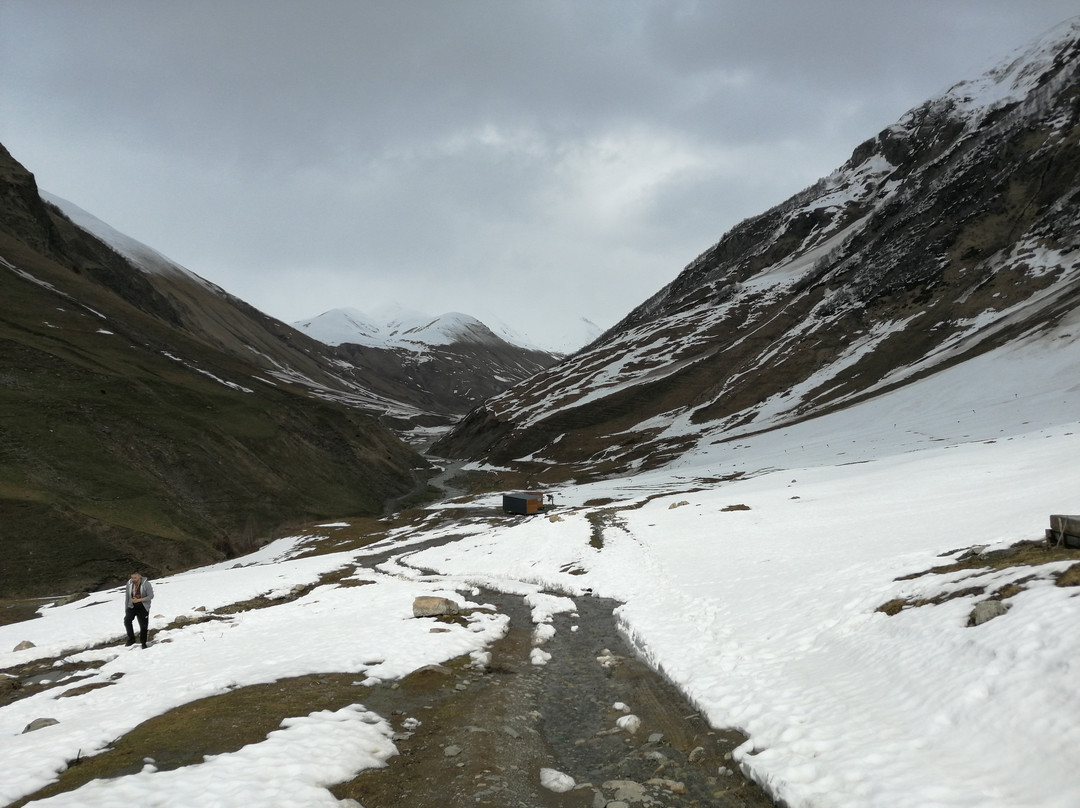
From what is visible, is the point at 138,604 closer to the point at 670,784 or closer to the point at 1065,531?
the point at 670,784

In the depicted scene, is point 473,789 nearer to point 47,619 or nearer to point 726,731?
point 726,731

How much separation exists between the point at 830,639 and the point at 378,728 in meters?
10.5

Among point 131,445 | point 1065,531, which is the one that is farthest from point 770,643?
point 131,445

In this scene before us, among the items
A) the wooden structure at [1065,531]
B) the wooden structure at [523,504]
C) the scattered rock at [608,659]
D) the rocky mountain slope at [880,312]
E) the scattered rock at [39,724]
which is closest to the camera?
the wooden structure at [1065,531]

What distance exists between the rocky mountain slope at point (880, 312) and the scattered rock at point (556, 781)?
105m

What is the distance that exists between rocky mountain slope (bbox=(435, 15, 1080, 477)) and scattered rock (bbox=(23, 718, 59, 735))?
104673 mm

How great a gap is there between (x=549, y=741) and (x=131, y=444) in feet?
285

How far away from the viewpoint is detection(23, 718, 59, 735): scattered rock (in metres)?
13.1

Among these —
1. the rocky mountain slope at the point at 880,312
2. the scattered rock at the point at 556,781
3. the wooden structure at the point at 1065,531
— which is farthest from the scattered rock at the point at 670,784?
the rocky mountain slope at the point at 880,312

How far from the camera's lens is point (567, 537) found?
42.8 metres

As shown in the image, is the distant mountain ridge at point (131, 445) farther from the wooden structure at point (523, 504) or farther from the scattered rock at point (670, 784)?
the scattered rock at point (670, 784)

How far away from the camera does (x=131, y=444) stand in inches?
3083

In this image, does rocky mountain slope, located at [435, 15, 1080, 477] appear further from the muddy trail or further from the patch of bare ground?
the muddy trail

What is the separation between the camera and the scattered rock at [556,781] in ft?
32.4
